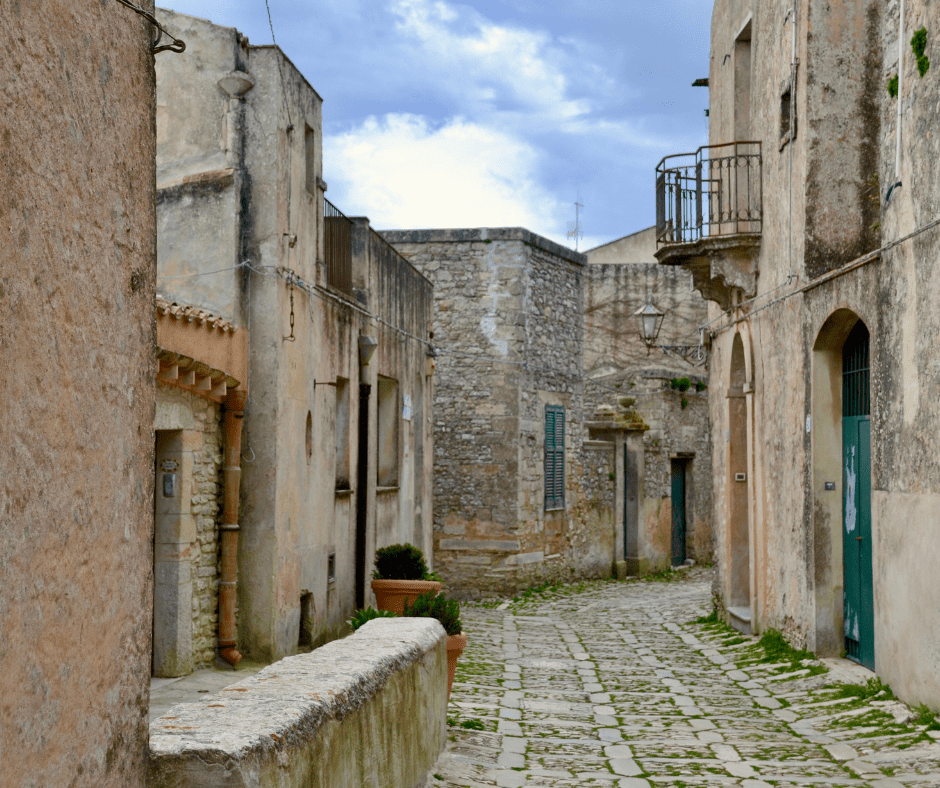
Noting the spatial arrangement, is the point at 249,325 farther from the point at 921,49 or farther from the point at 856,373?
the point at 921,49

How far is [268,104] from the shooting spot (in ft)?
32.4

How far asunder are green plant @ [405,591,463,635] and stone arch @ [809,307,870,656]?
398 centimetres

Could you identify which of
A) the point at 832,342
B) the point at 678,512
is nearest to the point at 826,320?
the point at 832,342

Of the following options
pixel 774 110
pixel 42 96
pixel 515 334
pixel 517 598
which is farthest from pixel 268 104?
pixel 517 598

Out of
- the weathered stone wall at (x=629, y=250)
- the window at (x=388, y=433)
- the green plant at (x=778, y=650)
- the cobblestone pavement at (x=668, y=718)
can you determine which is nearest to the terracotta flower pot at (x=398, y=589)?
the cobblestone pavement at (x=668, y=718)

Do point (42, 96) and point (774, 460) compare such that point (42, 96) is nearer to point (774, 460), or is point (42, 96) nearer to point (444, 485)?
point (774, 460)

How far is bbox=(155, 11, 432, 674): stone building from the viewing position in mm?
9141

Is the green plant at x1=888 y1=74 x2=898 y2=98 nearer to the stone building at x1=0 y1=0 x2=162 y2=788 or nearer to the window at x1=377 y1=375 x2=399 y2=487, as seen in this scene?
the stone building at x1=0 y1=0 x2=162 y2=788

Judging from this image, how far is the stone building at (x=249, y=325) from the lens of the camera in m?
9.14

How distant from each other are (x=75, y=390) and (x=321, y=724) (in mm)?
1523

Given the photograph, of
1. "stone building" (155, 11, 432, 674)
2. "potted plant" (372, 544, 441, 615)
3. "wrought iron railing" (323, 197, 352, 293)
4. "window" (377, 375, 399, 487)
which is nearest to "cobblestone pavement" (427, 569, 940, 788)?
"potted plant" (372, 544, 441, 615)

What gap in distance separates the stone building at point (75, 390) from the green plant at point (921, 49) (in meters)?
6.29

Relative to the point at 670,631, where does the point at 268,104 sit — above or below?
above

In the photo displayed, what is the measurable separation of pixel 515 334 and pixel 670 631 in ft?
21.1
